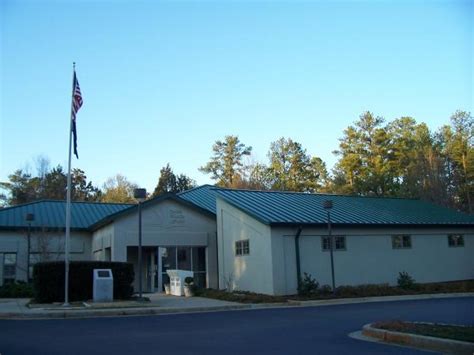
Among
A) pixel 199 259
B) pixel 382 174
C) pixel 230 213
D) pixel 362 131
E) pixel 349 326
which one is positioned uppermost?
pixel 362 131

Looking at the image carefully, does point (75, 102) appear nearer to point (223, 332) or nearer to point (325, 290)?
point (223, 332)

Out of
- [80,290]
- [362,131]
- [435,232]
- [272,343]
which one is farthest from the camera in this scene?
[362,131]

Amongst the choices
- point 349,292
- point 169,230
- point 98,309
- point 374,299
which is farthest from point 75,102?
point 374,299

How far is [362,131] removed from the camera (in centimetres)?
6888

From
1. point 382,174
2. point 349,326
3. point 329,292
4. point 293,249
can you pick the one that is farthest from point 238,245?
point 382,174

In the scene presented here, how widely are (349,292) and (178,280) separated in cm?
825

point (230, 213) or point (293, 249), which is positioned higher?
point (230, 213)

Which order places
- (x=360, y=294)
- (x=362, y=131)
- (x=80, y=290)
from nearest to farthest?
(x=80, y=290) < (x=360, y=294) < (x=362, y=131)

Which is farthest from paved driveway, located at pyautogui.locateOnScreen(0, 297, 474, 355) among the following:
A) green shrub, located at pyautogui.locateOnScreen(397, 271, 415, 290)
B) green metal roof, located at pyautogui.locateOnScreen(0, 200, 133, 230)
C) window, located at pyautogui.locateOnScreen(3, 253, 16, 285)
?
green metal roof, located at pyautogui.locateOnScreen(0, 200, 133, 230)

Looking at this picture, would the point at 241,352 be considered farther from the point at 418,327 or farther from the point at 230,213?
the point at 230,213

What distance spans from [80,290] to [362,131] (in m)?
54.6

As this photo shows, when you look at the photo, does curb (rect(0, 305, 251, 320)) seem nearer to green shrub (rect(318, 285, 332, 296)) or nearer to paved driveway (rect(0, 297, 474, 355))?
paved driveway (rect(0, 297, 474, 355))

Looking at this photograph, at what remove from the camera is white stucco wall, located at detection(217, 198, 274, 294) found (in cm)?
2308

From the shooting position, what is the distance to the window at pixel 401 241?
1049 inches
